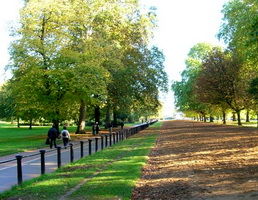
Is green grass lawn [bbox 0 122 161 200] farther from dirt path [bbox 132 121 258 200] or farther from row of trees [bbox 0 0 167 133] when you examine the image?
row of trees [bbox 0 0 167 133]

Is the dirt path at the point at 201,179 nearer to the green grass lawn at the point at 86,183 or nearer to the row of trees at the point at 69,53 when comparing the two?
the green grass lawn at the point at 86,183

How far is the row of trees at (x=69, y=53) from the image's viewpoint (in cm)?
2416

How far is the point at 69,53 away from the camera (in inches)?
992

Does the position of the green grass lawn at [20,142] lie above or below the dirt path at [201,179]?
below

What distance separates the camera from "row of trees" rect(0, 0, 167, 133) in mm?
24156

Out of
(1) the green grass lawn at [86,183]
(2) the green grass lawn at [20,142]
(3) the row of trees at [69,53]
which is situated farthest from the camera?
(3) the row of trees at [69,53]

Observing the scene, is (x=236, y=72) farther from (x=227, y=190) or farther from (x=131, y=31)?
(x=227, y=190)

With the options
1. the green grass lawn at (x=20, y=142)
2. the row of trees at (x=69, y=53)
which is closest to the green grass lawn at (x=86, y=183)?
the green grass lawn at (x=20, y=142)

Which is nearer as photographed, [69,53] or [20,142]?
[69,53]

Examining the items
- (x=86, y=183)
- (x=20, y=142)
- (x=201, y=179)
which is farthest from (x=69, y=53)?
(x=201, y=179)

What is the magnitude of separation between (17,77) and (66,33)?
17.8 feet

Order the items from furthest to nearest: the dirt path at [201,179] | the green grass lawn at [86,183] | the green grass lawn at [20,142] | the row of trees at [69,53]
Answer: the row of trees at [69,53] → the green grass lawn at [20,142] → the green grass lawn at [86,183] → the dirt path at [201,179]

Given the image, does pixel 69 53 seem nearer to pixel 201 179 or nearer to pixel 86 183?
pixel 86 183

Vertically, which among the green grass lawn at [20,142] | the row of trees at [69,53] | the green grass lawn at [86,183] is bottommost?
the green grass lawn at [20,142]
